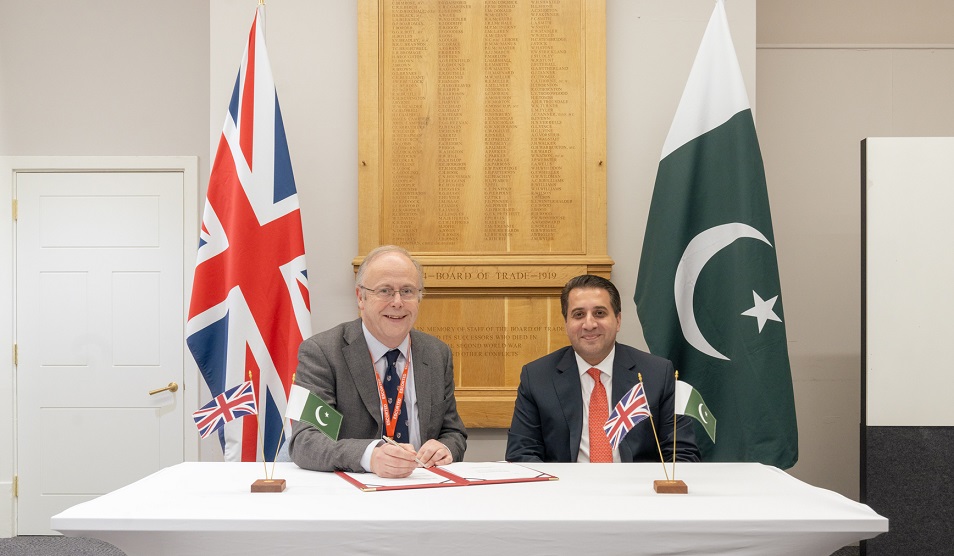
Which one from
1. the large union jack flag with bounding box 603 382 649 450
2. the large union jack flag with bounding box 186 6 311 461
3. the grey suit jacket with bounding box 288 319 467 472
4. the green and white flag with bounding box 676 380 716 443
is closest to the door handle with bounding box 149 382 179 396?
the large union jack flag with bounding box 186 6 311 461

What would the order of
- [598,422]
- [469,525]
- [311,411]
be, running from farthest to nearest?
[598,422] → [311,411] → [469,525]

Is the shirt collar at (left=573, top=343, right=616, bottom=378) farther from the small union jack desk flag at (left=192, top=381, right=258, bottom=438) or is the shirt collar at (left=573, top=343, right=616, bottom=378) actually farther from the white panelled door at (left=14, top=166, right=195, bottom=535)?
the white panelled door at (left=14, top=166, right=195, bottom=535)

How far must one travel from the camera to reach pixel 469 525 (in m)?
1.48

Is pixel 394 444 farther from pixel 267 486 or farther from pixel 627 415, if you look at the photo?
pixel 627 415

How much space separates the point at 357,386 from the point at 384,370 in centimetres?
11

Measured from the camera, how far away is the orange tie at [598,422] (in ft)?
7.47

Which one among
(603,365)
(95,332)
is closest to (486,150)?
(603,365)

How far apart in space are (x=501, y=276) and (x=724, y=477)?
152 centimetres

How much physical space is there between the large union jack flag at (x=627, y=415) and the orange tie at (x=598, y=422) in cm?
36

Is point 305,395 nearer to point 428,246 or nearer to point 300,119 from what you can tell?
point 428,246

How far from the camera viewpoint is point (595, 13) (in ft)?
10.8

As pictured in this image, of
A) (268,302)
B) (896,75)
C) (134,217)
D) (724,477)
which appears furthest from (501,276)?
(896,75)

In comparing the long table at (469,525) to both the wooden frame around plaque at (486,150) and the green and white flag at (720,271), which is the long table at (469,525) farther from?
the wooden frame around plaque at (486,150)

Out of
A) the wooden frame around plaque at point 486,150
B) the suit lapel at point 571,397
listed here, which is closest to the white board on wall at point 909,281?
the wooden frame around plaque at point 486,150
